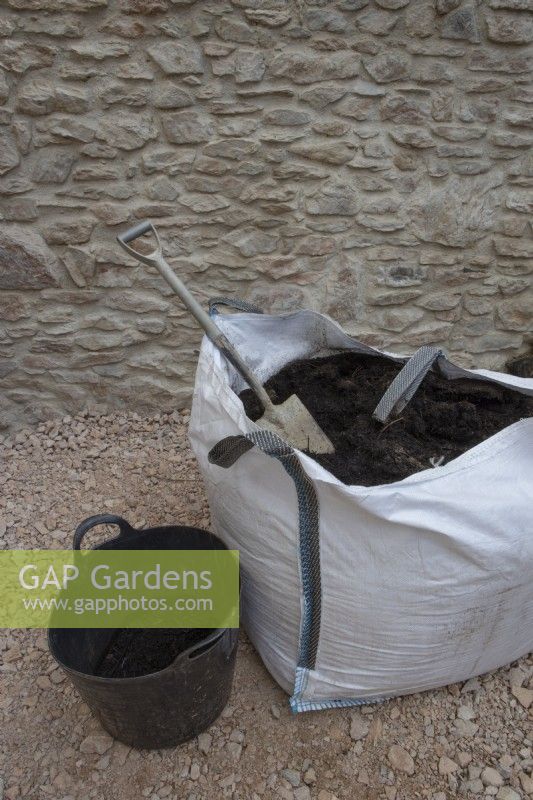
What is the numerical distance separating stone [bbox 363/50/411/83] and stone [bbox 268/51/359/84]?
0.05 metres

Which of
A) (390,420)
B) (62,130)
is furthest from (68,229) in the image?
(390,420)

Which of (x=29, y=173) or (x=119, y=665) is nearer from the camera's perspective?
(x=119, y=665)

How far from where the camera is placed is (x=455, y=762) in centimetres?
125

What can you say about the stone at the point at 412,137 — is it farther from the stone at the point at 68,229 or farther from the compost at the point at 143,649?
the compost at the point at 143,649

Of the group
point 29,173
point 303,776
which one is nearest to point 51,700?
point 303,776

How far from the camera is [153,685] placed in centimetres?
109

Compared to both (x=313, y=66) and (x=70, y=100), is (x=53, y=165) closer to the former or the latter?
(x=70, y=100)

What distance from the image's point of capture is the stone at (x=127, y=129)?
1.87m

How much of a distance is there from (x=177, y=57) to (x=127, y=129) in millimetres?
255

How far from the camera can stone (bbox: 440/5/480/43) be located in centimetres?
188

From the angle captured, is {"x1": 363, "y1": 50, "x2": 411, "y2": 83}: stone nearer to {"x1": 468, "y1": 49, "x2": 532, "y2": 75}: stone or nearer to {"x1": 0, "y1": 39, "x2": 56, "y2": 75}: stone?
{"x1": 468, "y1": 49, "x2": 532, "y2": 75}: stone

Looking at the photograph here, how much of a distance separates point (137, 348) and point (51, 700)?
1205 millimetres

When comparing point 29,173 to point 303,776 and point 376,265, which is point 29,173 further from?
point 303,776

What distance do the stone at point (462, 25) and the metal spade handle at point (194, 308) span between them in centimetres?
123
